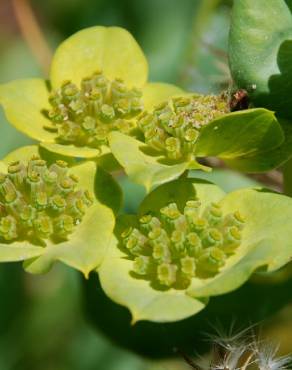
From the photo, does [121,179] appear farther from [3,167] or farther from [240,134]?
[240,134]

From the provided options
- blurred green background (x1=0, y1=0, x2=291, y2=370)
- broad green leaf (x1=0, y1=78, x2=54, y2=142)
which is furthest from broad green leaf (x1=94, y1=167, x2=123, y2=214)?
blurred green background (x1=0, y1=0, x2=291, y2=370)

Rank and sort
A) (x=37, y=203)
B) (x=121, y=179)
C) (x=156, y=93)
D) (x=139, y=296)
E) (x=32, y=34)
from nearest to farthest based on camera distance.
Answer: (x=139, y=296) → (x=37, y=203) → (x=156, y=93) → (x=121, y=179) → (x=32, y=34)

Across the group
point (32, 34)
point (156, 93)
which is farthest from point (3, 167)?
point (32, 34)

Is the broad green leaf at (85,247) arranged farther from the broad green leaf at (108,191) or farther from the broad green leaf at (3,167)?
the broad green leaf at (3,167)

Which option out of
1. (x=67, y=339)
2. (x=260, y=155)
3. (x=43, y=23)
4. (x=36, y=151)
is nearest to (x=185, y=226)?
(x=260, y=155)

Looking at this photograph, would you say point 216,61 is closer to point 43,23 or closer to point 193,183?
point 193,183

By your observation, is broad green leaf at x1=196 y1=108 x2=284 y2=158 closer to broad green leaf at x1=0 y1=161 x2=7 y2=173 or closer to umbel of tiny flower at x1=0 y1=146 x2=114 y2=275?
umbel of tiny flower at x1=0 y1=146 x2=114 y2=275
